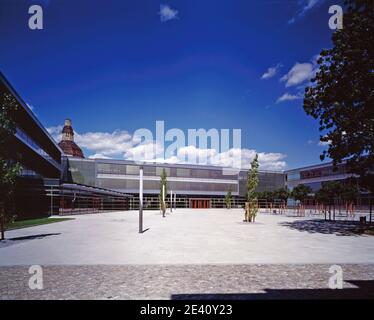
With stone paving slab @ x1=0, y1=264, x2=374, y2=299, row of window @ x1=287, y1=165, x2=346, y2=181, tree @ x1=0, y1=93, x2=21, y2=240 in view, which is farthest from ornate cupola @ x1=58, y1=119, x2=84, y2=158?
stone paving slab @ x1=0, y1=264, x2=374, y2=299

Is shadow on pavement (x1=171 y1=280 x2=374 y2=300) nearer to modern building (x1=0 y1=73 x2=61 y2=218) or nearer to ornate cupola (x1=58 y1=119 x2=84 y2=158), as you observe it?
modern building (x1=0 y1=73 x2=61 y2=218)

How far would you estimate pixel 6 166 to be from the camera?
13.0 m

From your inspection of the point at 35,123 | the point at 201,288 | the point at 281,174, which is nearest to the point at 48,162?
the point at 35,123

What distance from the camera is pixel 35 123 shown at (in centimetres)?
3278

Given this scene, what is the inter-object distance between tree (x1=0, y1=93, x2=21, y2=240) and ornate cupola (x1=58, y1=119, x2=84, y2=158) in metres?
108

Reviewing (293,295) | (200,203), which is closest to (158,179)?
(200,203)

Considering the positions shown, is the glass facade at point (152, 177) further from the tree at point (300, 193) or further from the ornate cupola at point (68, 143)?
the ornate cupola at point (68, 143)

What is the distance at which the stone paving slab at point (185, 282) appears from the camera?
19.1 feet

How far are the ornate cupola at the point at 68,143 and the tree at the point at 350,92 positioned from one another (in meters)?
110

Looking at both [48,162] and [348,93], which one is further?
[48,162]

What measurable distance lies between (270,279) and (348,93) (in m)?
15.1

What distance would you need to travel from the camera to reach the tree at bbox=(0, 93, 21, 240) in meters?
12.8

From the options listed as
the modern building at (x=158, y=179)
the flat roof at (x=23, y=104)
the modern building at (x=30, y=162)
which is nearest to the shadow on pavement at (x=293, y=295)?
the flat roof at (x=23, y=104)
